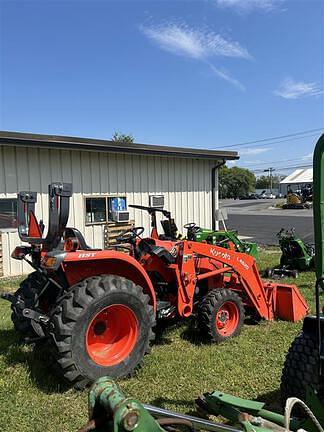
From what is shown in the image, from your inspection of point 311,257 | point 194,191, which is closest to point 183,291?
point 311,257

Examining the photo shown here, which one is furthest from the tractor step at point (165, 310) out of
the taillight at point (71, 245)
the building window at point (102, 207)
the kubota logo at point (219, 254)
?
the building window at point (102, 207)

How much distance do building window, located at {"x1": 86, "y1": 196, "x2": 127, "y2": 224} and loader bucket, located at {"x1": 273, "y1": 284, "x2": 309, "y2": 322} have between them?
19.1 ft

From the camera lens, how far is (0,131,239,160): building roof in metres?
8.43

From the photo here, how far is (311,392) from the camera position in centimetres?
238

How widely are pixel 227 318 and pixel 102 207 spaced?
6079 millimetres

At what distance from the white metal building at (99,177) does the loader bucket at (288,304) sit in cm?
576

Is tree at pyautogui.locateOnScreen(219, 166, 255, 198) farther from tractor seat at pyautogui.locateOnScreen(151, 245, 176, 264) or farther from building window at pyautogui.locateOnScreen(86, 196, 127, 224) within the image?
tractor seat at pyautogui.locateOnScreen(151, 245, 176, 264)

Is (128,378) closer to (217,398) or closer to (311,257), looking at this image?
(217,398)

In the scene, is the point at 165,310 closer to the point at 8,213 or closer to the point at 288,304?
the point at 288,304

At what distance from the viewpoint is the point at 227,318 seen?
4945mm

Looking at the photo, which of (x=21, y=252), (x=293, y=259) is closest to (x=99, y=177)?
(x=293, y=259)

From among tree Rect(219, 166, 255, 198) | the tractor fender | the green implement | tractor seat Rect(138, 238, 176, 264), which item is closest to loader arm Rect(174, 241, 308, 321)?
tractor seat Rect(138, 238, 176, 264)

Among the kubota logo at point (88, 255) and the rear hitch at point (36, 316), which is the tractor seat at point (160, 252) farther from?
the rear hitch at point (36, 316)

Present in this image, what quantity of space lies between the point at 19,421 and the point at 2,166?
21.6ft
